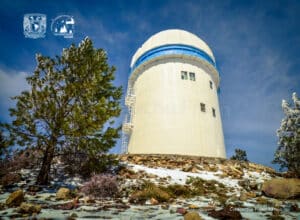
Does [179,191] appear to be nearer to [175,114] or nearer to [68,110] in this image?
[68,110]

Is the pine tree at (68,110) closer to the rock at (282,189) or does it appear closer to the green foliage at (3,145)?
the green foliage at (3,145)

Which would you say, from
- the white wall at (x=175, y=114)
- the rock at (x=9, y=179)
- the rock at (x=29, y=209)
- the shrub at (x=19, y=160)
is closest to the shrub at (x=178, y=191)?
the rock at (x=29, y=209)

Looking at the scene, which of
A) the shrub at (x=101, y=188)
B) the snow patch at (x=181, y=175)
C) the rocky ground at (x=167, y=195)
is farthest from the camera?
the snow patch at (x=181, y=175)

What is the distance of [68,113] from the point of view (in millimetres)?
8148

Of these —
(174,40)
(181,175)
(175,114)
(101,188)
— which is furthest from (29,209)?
(174,40)

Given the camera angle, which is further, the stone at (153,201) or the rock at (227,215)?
the stone at (153,201)

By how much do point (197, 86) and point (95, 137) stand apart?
11.9 metres

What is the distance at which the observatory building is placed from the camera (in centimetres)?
1521

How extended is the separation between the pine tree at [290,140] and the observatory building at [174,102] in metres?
4.55

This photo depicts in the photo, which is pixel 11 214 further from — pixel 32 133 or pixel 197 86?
pixel 197 86

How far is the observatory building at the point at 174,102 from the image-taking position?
1521 centimetres

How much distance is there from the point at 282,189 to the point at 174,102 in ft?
34.2

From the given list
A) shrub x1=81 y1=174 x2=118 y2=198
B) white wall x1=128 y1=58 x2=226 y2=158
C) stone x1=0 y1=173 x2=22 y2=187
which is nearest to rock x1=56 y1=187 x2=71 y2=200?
shrub x1=81 y1=174 x2=118 y2=198

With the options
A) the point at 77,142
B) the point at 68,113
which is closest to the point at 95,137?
the point at 77,142
